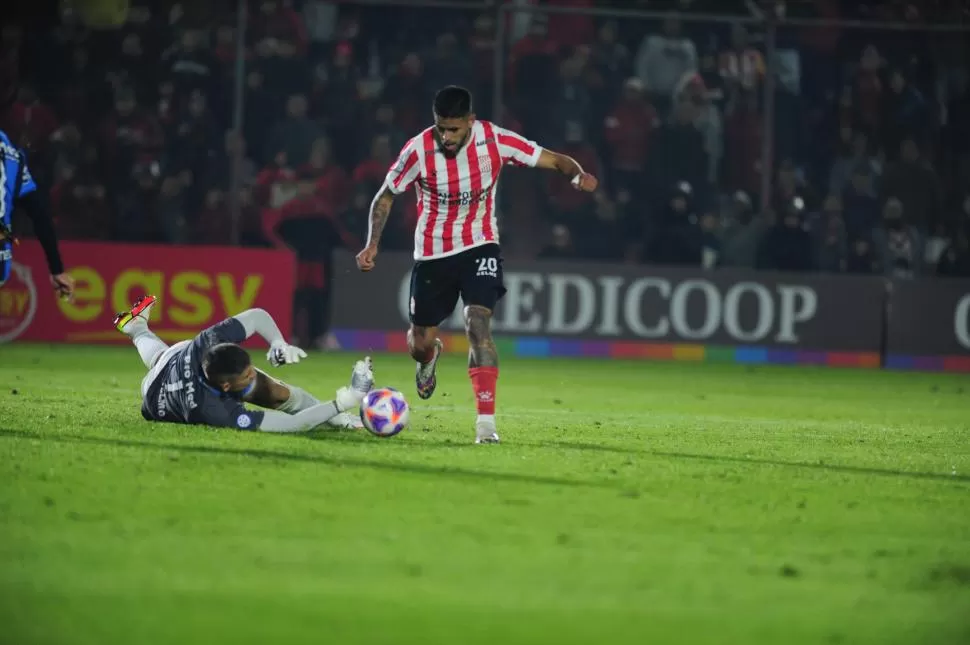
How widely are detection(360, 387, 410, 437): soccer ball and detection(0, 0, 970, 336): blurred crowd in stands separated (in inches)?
358

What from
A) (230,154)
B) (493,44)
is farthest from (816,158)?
(230,154)

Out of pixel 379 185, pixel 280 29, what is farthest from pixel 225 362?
pixel 280 29

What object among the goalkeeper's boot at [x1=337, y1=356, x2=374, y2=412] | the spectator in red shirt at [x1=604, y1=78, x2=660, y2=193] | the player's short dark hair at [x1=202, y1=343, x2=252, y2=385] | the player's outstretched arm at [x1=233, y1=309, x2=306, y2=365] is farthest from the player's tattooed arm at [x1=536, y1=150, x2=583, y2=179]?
the spectator in red shirt at [x1=604, y1=78, x2=660, y2=193]

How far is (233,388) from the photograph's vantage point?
9.03m

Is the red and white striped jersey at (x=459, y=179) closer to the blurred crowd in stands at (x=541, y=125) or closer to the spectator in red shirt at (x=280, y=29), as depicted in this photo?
the blurred crowd in stands at (x=541, y=125)

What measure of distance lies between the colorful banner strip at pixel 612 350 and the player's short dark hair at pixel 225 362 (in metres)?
9.44

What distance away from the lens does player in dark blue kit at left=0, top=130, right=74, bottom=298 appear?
933 centimetres

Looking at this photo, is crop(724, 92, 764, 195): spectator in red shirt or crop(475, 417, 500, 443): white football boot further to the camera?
crop(724, 92, 764, 195): spectator in red shirt

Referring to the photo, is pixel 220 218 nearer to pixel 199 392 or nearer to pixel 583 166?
pixel 583 166

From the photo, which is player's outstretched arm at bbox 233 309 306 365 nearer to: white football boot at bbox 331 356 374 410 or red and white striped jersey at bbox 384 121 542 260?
white football boot at bbox 331 356 374 410

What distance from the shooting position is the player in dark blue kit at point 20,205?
9.33 m

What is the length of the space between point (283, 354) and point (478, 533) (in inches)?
131

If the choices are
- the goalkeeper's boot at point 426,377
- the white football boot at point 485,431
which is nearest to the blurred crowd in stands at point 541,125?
the goalkeeper's boot at point 426,377

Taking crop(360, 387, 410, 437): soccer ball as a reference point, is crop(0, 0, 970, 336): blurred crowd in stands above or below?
above
